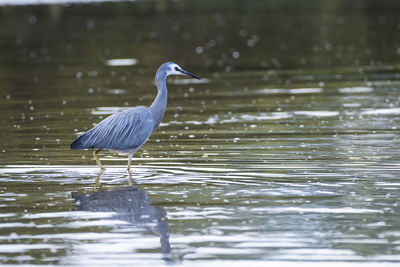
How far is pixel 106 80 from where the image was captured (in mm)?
23578

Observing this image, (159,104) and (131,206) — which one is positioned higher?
(159,104)

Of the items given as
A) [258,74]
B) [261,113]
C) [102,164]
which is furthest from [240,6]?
[102,164]

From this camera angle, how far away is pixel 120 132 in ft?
40.8

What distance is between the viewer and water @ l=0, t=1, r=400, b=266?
892 cm

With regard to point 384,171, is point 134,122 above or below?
above

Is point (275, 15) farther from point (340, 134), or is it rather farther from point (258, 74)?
point (340, 134)

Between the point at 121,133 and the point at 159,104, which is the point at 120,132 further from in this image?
the point at 159,104

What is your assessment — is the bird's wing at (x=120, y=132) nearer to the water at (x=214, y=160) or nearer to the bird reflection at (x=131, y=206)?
the water at (x=214, y=160)

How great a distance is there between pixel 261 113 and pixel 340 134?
111 inches

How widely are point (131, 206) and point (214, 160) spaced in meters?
2.68

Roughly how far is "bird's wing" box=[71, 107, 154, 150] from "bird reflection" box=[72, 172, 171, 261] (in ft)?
2.38

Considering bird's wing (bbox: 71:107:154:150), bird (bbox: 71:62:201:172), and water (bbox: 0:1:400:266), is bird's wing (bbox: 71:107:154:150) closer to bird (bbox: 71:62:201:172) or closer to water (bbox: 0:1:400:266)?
bird (bbox: 71:62:201:172)

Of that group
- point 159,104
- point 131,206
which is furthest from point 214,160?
point 131,206

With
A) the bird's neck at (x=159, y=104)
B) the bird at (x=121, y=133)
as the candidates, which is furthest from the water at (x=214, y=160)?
the bird's neck at (x=159, y=104)
